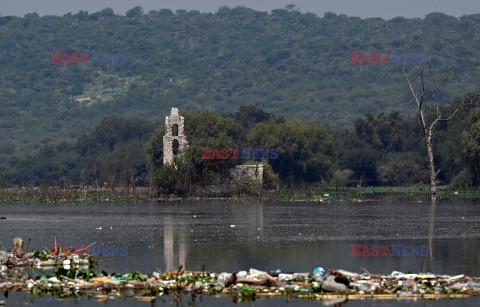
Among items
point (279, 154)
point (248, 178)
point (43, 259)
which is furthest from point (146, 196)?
point (43, 259)

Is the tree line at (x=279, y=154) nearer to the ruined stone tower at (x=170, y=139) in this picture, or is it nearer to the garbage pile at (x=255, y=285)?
the ruined stone tower at (x=170, y=139)

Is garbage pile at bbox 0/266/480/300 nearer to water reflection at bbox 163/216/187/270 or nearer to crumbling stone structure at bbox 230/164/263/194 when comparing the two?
water reflection at bbox 163/216/187/270

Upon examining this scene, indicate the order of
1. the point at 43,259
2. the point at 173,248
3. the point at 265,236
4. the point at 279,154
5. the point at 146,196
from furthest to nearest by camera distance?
the point at 279,154 → the point at 146,196 → the point at 265,236 → the point at 173,248 → the point at 43,259

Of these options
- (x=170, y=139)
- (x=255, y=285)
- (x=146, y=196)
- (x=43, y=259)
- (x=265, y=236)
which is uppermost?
(x=170, y=139)

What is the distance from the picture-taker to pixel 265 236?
33594 millimetres

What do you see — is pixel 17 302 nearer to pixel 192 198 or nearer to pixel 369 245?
pixel 369 245

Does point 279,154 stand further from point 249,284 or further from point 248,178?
point 249,284

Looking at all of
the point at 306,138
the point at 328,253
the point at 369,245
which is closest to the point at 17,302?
the point at 328,253

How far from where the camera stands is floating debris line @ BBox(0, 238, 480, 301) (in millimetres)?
19391

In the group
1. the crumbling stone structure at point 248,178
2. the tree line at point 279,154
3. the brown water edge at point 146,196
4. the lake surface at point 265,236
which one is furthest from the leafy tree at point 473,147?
the lake surface at point 265,236

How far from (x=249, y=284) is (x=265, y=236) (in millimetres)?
13490

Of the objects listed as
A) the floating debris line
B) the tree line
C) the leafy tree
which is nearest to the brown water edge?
the tree line

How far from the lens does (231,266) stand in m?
24.0

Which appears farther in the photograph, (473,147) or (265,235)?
(473,147)
